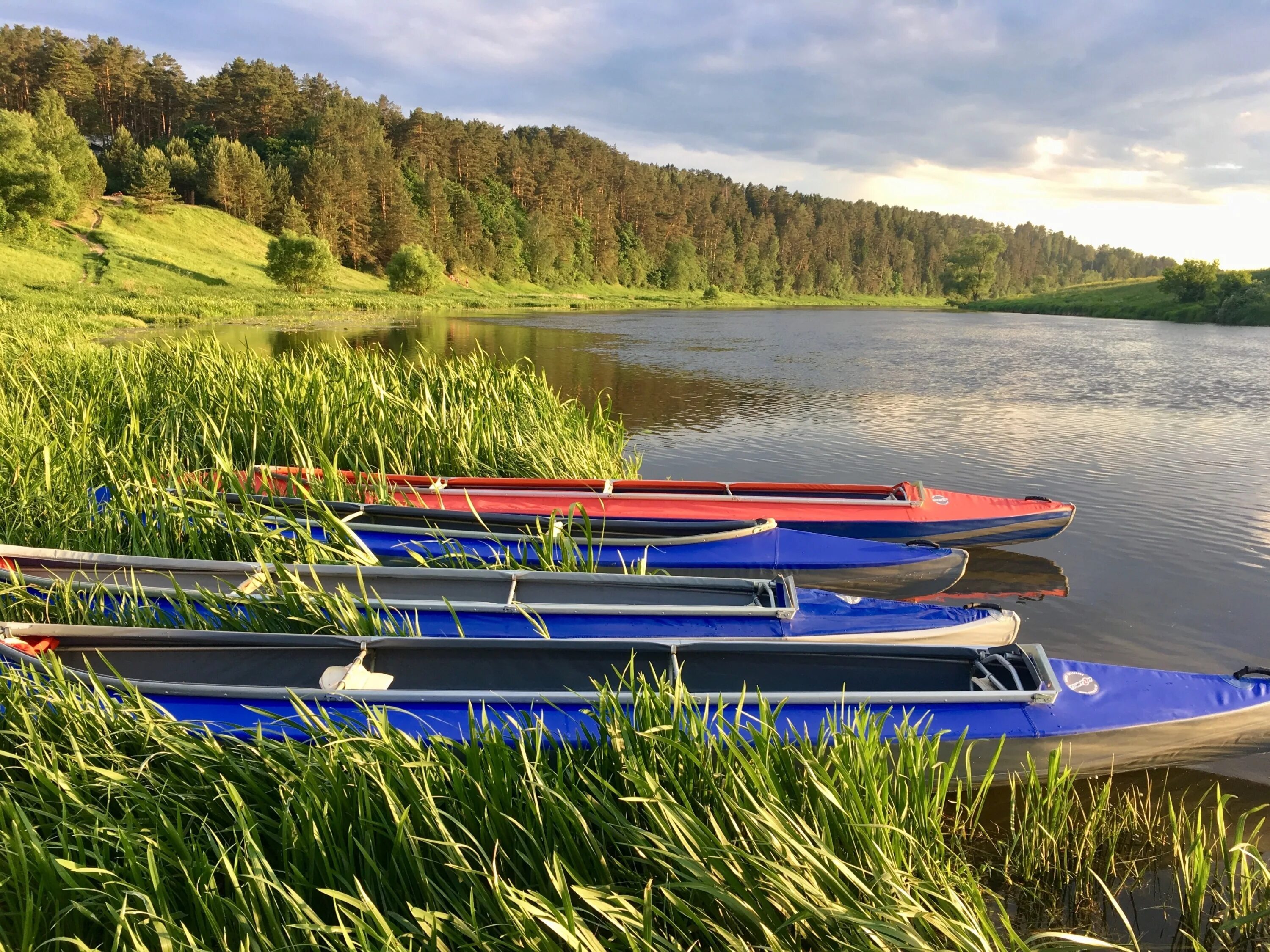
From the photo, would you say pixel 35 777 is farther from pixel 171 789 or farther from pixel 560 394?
pixel 560 394

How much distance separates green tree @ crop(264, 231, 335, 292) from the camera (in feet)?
172

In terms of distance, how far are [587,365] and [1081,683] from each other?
2313 centimetres

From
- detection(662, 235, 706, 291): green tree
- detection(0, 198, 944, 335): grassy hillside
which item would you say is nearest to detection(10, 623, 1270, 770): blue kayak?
detection(0, 198, 944, 335): grassy hillside

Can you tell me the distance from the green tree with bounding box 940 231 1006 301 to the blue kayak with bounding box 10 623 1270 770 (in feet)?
374

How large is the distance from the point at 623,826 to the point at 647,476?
1031 cm

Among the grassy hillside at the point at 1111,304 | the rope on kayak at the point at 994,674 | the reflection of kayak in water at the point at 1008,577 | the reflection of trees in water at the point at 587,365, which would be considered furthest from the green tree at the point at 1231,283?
the rope on kayak at the point at 994,674

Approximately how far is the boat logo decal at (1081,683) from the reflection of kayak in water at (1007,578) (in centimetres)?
314

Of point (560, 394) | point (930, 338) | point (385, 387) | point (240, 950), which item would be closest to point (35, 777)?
point (240, 950)

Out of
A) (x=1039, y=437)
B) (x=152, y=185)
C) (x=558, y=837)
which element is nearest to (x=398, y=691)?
(x=558, y=837)

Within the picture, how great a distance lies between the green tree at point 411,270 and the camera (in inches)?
2431

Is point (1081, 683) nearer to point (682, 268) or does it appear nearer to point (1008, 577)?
point (1008, 577)

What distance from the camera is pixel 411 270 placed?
204ft

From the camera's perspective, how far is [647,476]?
1278cm

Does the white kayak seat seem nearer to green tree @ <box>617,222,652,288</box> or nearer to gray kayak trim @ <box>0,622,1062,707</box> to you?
gray kayak trim @ <box>0,622,1062,707</box>
